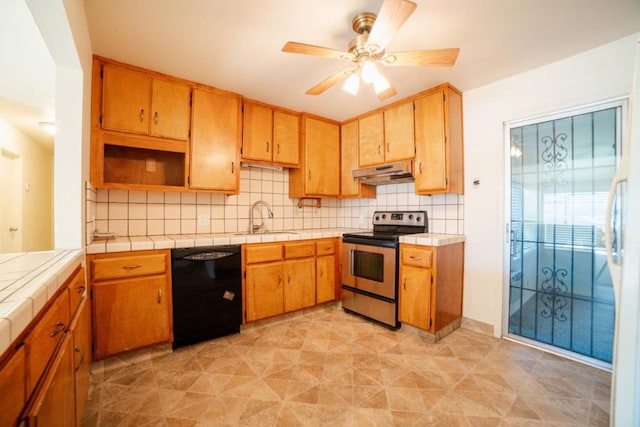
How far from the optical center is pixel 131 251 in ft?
6.49

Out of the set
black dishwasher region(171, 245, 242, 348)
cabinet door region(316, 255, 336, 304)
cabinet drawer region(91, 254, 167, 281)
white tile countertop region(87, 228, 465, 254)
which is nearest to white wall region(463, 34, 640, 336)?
white tile countertop region(87, 228, 465, 254)

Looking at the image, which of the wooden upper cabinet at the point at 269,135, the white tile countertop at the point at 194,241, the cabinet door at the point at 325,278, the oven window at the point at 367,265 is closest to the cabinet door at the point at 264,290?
the white tile countertop at the point at 194,241

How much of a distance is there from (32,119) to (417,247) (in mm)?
4643

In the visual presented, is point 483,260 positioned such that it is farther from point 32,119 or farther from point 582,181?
point 32,119

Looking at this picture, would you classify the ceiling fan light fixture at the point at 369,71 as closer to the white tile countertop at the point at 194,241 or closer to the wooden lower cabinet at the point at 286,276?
the white tile countertop at the point at 194,241

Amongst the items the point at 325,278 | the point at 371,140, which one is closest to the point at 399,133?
the point at 371,140

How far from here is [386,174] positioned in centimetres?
294

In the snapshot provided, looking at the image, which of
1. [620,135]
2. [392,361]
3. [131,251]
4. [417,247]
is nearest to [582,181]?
[620,135]

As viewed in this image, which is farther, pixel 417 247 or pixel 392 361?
pixel 417 247

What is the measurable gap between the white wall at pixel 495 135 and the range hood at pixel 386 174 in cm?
57

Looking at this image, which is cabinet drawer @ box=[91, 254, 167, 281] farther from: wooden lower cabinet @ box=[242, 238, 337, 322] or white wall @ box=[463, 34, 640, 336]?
white wall @ box=[463, 34, 640, 336]

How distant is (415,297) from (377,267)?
45 centimetres

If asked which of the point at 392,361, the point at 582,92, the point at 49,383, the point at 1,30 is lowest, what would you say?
the point at 392,361

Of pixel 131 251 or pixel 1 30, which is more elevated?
pixel 1 30
